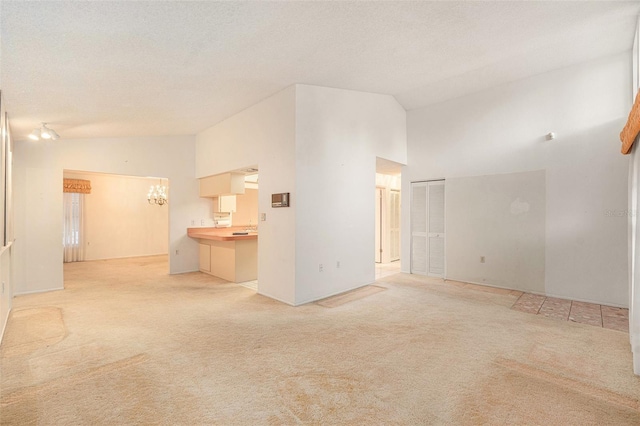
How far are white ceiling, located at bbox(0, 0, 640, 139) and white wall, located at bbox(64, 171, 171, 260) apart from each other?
4.61 meters

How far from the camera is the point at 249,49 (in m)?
3.35

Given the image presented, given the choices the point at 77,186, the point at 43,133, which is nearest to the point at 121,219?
the point at 77,186

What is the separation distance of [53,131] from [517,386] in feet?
22.4

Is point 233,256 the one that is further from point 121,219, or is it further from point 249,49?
point 121,219

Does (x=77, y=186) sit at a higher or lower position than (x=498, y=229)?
higher

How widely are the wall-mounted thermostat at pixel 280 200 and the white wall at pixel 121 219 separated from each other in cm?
655

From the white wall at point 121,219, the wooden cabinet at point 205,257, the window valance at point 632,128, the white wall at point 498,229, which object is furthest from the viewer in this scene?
the white wall at point 121,219

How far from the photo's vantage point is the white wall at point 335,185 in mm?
4641

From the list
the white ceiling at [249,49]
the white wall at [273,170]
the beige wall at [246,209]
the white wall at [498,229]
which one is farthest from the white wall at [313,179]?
the beige wall at [246,209]

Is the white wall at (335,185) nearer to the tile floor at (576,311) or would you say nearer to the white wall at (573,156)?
the white wall at (573,156)

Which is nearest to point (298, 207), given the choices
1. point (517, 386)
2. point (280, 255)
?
point (280, 255)

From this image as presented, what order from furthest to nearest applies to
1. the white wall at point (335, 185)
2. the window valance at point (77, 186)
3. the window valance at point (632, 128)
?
the window valance at point (77, 186) → the white wall at point (335, 185) → the window valance at point (632, 128)

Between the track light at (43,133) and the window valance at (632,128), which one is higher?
the track light at (43,133)

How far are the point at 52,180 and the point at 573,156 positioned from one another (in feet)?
29.4
